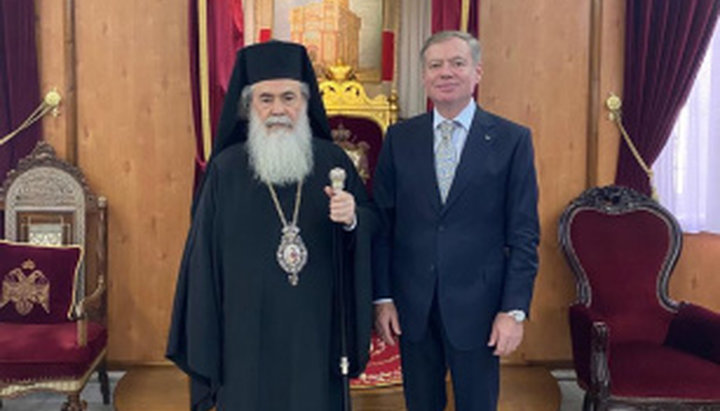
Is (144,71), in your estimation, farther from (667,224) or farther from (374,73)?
(667,224)

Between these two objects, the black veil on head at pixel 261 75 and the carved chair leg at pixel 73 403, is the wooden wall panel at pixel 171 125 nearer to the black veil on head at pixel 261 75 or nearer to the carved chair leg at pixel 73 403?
the carved chair leg at pixel 73 403

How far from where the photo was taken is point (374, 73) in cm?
407

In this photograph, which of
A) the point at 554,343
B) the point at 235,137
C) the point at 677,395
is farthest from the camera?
the point at 554,343

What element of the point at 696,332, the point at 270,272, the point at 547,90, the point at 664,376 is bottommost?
the point at 664,376

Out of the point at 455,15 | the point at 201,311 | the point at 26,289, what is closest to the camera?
the point at 201,311

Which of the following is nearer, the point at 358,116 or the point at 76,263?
the point at 76,263

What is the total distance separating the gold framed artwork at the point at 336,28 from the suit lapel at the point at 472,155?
203 cm

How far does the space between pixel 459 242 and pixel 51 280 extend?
2548 millimetres

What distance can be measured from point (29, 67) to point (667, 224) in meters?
3.96

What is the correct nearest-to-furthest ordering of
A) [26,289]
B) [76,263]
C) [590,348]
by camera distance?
[590,348] < [26,289] < [76,263]

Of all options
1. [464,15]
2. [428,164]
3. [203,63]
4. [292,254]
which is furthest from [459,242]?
[203,63]

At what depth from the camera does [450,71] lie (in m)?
1.99

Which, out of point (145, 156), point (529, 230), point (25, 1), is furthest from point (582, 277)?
point (25, 1)

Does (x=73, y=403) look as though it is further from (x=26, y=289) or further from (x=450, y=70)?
(x=450, y=70)
